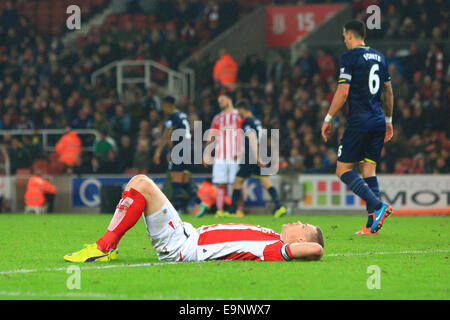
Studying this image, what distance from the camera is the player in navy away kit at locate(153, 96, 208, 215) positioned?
1509 cm

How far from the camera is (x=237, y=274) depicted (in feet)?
21.2

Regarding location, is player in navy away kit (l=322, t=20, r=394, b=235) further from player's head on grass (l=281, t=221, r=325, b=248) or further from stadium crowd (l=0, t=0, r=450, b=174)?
stadium crowd (l=0, t=0, r=450, b=174)

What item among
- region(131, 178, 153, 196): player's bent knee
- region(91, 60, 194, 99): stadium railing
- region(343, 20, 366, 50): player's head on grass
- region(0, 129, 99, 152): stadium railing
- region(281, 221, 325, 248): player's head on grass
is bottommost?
region(281, 221, 325, 248): player's head on grass

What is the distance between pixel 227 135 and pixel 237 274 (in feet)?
30.4

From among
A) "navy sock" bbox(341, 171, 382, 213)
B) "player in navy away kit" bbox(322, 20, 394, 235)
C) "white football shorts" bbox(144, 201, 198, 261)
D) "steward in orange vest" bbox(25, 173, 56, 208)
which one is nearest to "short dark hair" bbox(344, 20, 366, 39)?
"player in navy away kit" bbox(322, 20, 394, 235)

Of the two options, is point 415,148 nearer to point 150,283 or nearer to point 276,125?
point 276,125

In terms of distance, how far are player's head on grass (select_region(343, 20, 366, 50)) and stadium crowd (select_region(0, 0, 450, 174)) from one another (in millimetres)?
8068

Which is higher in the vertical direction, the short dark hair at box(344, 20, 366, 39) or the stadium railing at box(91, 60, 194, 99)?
the stadium railing at box(91, 60, 194, 99)

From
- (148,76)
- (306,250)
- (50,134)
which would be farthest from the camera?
(148,76)

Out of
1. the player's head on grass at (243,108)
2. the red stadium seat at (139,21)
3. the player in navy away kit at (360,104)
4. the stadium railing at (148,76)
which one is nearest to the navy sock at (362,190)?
the player in navy away kit at (360,104)

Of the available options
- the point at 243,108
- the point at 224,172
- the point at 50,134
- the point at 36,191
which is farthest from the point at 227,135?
the point at 50,134

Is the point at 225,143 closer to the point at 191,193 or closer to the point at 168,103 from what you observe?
the point at 191,193

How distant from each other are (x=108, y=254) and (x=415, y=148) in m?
12.6
